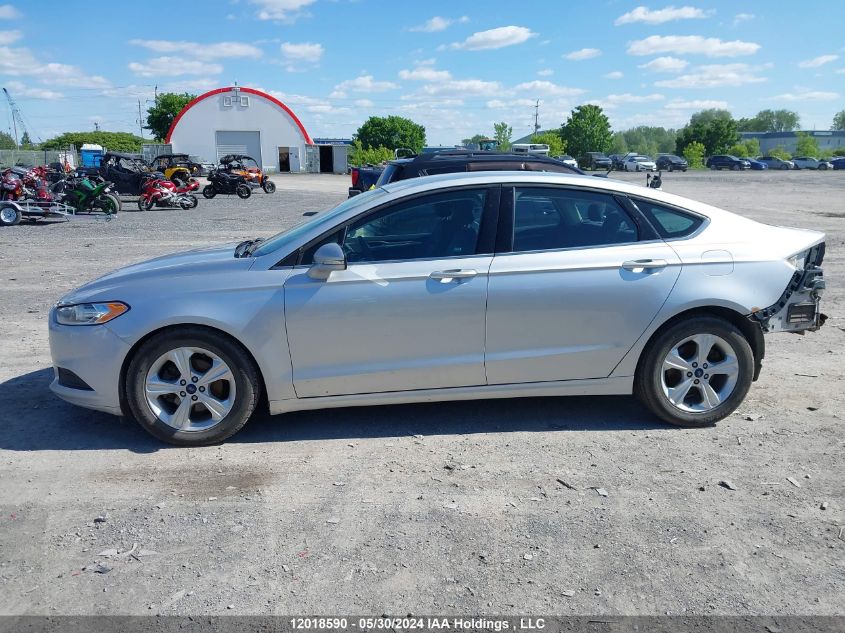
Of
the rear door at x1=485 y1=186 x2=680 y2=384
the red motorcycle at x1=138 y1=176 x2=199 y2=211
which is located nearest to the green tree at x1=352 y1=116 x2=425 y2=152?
the red motorcycle at x1=138 y1=176 x2=199 y2=211

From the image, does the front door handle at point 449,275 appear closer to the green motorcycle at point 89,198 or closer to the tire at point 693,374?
the tire at point 693,374

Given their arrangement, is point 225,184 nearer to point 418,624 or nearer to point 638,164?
point 418,624

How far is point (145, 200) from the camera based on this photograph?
23219 millimetres

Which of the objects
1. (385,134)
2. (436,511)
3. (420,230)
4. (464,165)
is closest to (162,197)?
(464,165)

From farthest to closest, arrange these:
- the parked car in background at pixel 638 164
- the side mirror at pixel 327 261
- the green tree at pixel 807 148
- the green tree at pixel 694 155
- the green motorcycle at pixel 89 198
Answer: the green tree at pixel 807 148, the green tree at pixel 694 155, the parked car in background at pixel 638 164, the green motorcycle at pixel 89 198, the side mirror at pixel 327 261

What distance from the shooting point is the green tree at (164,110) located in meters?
97.5

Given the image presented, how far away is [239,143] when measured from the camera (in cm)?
6756

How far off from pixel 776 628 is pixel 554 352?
2158 mm

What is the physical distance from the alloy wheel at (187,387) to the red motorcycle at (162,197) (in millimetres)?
20440

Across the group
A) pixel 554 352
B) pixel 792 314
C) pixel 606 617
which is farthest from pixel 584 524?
pixel 792 314

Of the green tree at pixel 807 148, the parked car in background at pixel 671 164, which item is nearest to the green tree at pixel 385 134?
the parked car in background at pixel 671 164

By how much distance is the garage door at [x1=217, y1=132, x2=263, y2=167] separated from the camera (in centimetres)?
6731

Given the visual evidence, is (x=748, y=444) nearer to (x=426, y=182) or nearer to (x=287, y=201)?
(x=426, y=182)

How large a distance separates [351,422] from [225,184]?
26.6 m
